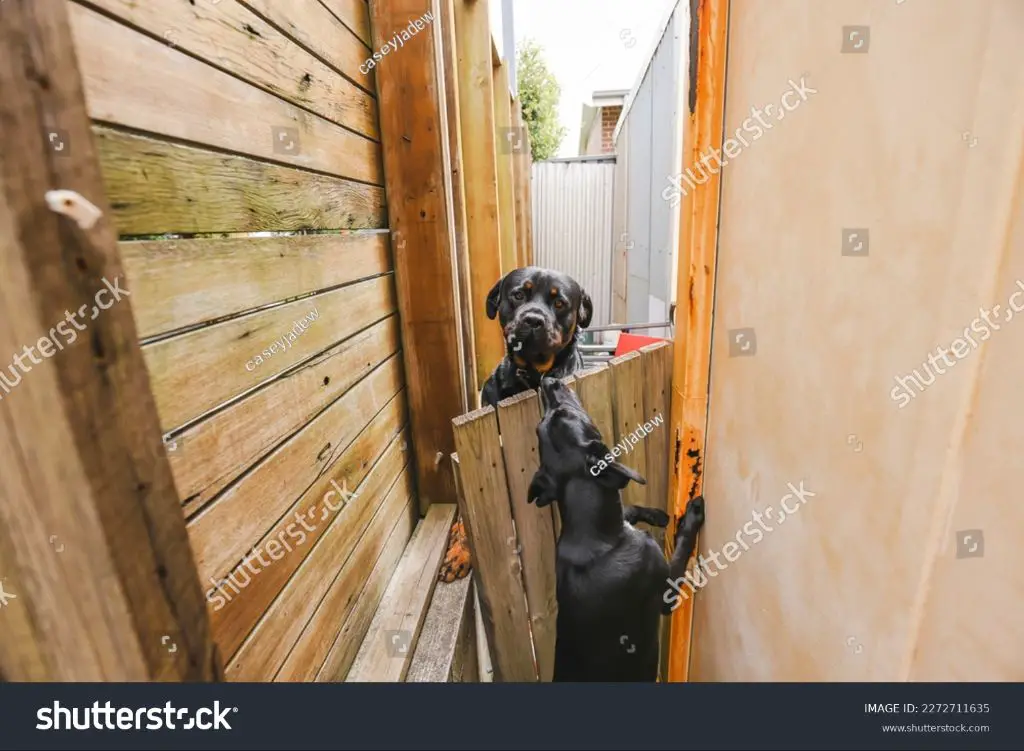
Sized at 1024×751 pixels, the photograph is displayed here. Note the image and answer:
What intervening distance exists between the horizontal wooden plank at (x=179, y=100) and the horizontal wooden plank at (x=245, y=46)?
0.02m

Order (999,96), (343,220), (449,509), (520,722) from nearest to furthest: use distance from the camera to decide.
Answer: (999,96), (520,722), (343,220), (449,509)

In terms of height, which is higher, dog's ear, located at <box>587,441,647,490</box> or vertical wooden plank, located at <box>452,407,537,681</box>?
dog's ear, located at <box>587,441,647,490</box>

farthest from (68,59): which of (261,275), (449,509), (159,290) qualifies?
(449,509)

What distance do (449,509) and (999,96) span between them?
272cm

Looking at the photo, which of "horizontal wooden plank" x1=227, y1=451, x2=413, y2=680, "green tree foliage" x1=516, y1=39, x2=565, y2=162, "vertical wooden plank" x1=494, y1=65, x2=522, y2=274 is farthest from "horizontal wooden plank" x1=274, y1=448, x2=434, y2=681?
"green tree foliage" x1=516, y1=39, x2=565, y2=162

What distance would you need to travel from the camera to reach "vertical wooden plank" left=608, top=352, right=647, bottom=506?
203cm

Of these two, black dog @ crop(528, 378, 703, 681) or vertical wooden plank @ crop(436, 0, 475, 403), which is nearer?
black dog @ crop(528, 378, 703, 681)

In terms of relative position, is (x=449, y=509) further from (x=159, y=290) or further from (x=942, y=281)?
(x=942, y=281)

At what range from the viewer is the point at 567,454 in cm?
180

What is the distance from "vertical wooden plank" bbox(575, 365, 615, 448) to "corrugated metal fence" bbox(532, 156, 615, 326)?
24.8ft

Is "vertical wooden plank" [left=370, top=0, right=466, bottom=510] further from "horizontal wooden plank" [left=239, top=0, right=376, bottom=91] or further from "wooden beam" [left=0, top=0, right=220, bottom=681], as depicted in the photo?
"wooden beam" [left=0, top=0, right=220, bottom=681]

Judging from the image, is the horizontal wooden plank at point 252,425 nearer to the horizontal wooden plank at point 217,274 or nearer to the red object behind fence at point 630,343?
the horizontal wooden plank at point 217,274

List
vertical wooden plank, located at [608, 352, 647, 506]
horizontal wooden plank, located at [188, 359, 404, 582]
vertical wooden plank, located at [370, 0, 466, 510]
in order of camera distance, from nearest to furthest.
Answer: horizontal wooden plank, located at [188, 359, 404, 582] < vertical wooden plank, located at [608, 352, 647, 506] < vertical wooden plank, located at [370, 0, 466, 510]

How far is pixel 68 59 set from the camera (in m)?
0.72
